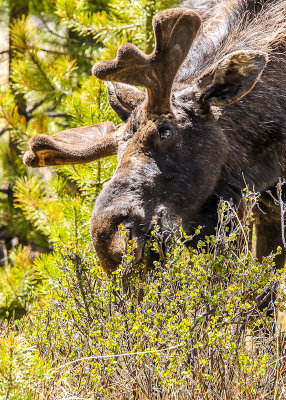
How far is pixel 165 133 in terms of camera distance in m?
2.98

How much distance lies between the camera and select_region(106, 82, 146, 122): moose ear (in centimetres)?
332

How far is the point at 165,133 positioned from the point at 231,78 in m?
0.41

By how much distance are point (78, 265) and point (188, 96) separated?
3.29 feet

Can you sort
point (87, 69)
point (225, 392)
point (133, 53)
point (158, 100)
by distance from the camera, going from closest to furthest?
1. point (225, 392)
2. point (133, 53)
3. point (158, 100)
4. point (87, 69)

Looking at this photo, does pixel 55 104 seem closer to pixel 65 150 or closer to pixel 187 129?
pixel 65 150

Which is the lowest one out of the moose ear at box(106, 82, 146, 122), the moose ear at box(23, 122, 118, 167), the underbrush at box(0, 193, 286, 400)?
the underbrush at box(0, 193, 286, 400)

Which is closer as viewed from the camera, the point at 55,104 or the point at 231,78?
the point at 231,78

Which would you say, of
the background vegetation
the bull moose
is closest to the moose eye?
the bull moose

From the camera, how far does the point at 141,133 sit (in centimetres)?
299

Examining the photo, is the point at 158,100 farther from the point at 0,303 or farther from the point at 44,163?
the point at 0,303

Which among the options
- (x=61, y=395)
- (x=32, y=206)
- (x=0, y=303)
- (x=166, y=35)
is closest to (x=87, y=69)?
(x=32, y=206)

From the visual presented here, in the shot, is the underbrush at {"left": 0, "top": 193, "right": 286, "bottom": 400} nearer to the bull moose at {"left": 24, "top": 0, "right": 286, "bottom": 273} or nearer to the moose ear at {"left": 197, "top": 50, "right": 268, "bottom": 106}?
the bull moose at {"left": 24, "top": 0, "right": 286, "bottom": 273}

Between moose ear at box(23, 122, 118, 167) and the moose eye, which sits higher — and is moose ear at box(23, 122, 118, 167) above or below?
below

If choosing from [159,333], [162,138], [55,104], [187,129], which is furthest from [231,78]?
[55,104]
